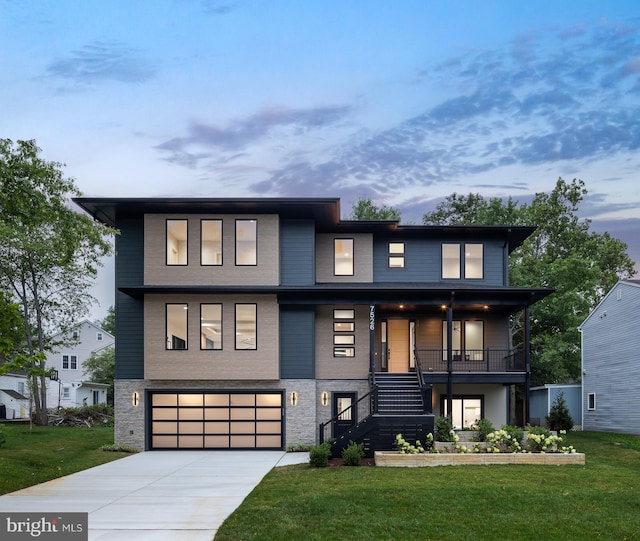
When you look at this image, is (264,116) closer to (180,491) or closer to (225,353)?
(225,353)

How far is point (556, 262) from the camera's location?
39.3 meters

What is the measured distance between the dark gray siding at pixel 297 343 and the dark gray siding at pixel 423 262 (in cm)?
397

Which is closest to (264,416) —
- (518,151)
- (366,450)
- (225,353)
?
(225,353)

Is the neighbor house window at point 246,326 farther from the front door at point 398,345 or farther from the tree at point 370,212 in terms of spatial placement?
the tree at point 370,212

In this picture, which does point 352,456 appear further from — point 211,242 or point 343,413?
point 211,242

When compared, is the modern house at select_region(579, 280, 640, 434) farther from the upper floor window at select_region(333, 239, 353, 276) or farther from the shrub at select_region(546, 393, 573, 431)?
the upper floor window at select_region(333, 239, 353, 276)

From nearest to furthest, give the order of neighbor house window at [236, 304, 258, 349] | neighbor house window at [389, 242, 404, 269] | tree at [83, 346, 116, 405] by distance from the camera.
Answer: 1. neighbor house window at [236, 304, 258, 349]
2. neighbor house window at [389, 242, 404, 269]
3. tree at [83, 346, 116, 405]

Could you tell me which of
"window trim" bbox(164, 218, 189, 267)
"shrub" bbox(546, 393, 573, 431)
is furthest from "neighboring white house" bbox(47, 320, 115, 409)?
"shrub" bbox(546, 393, 573, 431)

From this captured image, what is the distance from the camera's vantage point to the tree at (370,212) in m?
43.1

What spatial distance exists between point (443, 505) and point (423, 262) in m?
15.7

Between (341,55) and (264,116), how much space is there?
848 cm

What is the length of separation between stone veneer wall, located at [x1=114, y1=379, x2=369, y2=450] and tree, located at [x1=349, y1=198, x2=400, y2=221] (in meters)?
21.3

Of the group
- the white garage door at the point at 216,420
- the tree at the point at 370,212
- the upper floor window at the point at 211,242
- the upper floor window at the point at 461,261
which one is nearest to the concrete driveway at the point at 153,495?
the white garage door at the point at 216,420

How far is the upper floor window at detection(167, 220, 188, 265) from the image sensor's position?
23328 millimetres
